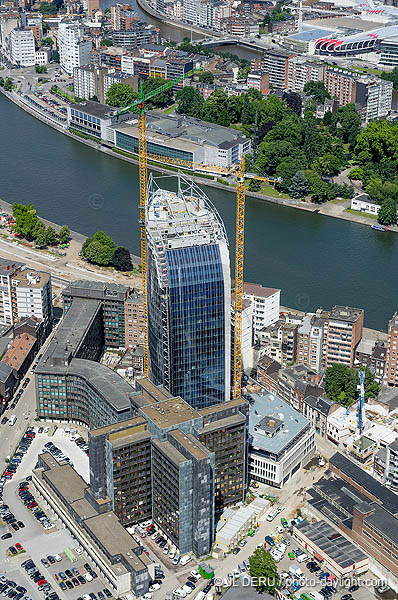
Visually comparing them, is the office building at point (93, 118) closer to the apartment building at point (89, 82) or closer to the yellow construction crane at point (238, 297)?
the apartment building at point (89, 82)

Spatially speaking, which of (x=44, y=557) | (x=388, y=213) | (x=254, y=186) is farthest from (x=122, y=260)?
(x=44, y=557)

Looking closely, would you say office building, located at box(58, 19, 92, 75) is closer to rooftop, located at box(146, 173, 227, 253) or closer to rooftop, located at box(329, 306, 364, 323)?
rooftop, located at box(329, 306, 364, 323)

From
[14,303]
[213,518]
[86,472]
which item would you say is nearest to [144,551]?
[213,518]

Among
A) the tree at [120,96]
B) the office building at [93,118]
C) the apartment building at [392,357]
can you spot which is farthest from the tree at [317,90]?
the apartment building at [392,357]

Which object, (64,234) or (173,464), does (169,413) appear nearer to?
(173,464)

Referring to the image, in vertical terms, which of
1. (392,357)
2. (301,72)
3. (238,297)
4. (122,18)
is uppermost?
(122,18)

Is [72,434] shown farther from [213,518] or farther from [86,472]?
[213,518]

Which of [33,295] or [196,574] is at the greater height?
[33,295]
